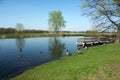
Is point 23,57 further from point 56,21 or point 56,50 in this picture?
point 56,21

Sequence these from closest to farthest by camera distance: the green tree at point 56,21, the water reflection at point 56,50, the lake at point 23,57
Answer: the lake at point 23,57 < the water reflection at point 56,50 < the green tree at point 56,21

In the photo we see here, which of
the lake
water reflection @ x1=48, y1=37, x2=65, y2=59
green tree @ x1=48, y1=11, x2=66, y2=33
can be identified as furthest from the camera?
green tree @ x1=48, y1=11, x2=66, y2=33

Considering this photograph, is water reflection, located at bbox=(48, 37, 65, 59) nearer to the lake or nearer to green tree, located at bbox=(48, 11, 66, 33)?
the lake

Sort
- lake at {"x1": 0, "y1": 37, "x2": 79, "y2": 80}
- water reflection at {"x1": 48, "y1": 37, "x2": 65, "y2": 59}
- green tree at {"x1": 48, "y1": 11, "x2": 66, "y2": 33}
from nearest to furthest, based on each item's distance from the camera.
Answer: lake at {"x1": 0, "y1": 37, "x2": 79, "y2": 80}, water reflection at {"x1": 48, "y1": 37, "x2": 65, "y2": 59}, green tree at {"x1": 48, "y1": 11, "x2": 66, "y2": 33}

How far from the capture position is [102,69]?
15.1m

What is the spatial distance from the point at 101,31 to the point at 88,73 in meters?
26.5

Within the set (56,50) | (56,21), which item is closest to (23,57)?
(56,50)

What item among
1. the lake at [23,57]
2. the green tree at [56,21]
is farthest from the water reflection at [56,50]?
the green tree at [56,21]

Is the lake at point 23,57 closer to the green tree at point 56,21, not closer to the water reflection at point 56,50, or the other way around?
the water reflection at point 56,50

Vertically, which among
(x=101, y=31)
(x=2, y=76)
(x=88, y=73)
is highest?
(x=101, y=31)

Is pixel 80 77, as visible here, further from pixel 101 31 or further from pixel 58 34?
pixel 58 34

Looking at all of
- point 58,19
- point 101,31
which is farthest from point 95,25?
point 58,19

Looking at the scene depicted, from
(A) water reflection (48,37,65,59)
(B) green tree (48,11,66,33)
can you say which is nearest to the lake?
(A) water reflection (48,37,65,59)

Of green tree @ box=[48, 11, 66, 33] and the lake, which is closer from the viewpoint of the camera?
the lake
